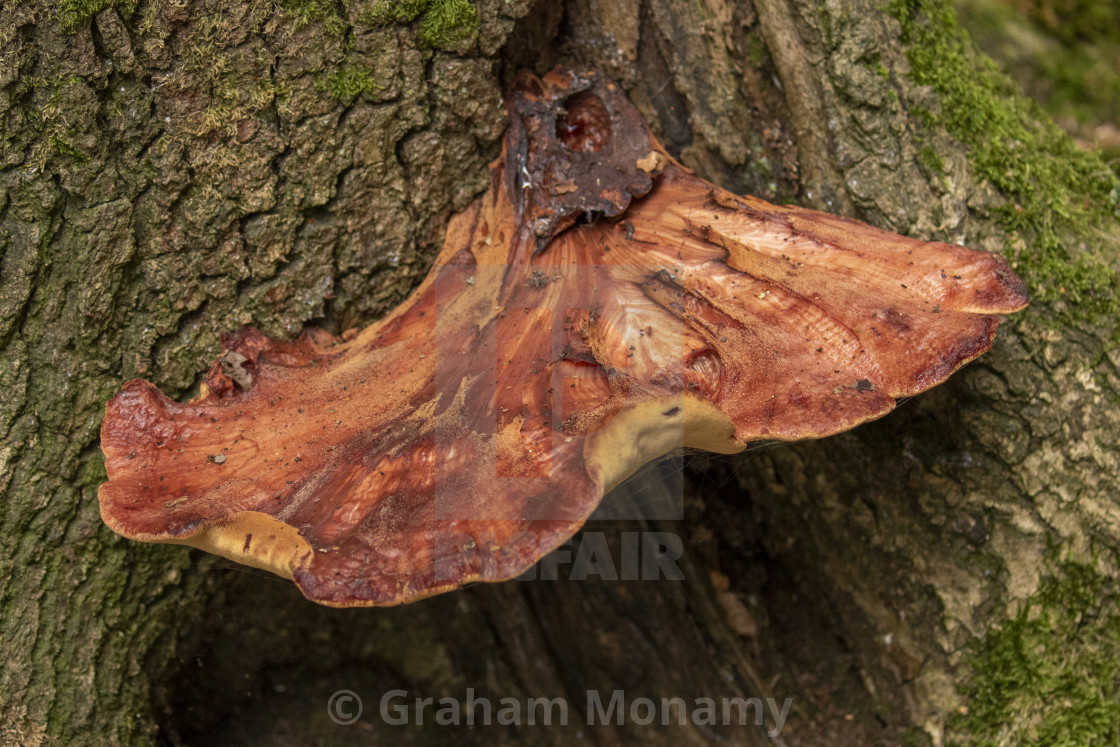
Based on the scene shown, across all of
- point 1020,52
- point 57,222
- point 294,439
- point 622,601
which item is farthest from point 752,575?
point 1020,52

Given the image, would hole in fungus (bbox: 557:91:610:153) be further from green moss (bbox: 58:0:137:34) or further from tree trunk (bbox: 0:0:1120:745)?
green moss (bbox: 58:0:137:34)

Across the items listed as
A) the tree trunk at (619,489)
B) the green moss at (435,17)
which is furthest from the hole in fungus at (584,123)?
the green moss at (435,17)

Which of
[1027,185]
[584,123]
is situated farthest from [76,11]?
[1027,185]

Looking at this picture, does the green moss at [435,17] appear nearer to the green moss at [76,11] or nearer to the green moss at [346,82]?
the green moss at [346,82]

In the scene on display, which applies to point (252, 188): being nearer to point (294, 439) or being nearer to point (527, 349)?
point (294, 439)

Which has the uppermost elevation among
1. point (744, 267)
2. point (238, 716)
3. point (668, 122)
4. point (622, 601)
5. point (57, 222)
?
point (668, 122)

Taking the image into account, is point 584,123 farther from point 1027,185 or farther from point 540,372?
point 1027,185

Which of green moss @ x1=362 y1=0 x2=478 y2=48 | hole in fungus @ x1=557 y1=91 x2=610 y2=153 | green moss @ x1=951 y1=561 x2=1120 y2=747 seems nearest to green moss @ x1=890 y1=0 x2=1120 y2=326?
green moss @ x1=951 y1=561 x2=1120 y2=747
